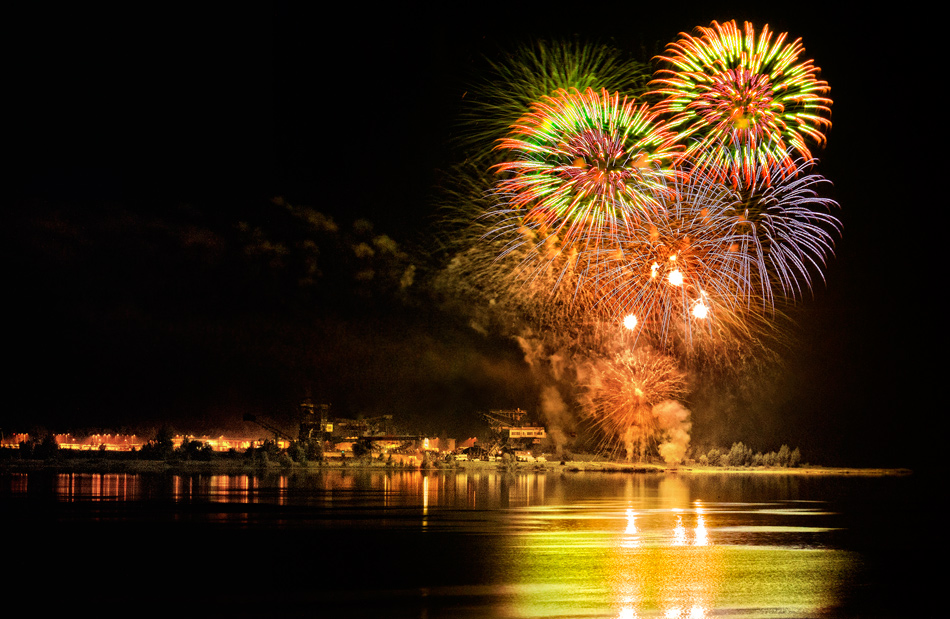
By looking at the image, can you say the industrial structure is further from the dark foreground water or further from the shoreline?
the dark foreground water

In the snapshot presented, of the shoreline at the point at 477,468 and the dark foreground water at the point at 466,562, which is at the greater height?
the dark foreground water at the point at 466,562

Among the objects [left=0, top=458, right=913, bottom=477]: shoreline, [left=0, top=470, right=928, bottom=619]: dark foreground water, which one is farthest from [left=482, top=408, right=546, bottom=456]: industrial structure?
[left=0, top=470, right=928, bottom=619]: dark foreground water

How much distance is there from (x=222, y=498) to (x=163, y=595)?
103 feet

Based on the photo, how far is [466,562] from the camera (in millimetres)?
20078

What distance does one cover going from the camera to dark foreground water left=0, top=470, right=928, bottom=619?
15047 millimetres

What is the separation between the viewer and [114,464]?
125 m

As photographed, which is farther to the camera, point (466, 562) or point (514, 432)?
point (514, 432)

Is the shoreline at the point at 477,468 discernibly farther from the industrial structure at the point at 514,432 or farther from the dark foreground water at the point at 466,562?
the dark foreground water at the point at 466,562

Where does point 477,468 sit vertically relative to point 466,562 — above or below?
below

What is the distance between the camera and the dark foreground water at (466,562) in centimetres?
1505

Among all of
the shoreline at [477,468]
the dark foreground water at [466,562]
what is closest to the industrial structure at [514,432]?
the shoreline at [477,468]

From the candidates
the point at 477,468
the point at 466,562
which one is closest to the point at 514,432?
the point at 477,468

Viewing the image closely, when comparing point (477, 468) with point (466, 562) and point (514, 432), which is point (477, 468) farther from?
point (466, 562)

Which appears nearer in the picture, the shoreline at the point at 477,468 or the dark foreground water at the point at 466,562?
the dark foreground water at the point at 466,562
